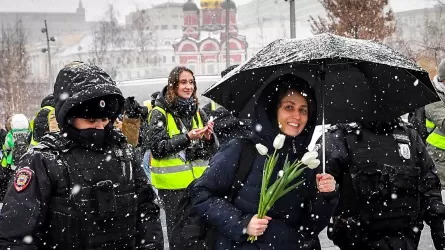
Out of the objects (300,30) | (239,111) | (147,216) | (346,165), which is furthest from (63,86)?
(300,30)

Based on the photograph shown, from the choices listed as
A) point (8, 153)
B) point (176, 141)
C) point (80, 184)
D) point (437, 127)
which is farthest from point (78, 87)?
point (8, 153)

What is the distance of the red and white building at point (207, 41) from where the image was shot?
76.1 m

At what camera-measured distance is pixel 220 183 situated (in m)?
2.92

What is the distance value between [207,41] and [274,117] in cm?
7364

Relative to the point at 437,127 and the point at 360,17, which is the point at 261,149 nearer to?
the point at 437,127

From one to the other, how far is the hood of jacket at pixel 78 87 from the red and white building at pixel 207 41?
239 feet

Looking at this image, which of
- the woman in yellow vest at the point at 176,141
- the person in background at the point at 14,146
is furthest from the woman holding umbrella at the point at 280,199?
the person in background at the point at 14,146

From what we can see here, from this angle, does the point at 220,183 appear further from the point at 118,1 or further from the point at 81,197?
the point at 118,1

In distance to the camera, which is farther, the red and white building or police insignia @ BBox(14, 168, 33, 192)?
the red and white building

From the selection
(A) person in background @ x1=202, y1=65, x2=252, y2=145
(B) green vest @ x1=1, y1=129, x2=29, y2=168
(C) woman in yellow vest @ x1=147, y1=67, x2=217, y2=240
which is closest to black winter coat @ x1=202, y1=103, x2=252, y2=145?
(A) person in background @ x1=202, y1=65, x2=252, y2=145

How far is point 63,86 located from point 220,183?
86cm

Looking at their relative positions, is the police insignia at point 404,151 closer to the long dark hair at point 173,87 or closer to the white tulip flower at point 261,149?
the white tulip flower at point 261,149

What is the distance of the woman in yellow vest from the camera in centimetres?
490

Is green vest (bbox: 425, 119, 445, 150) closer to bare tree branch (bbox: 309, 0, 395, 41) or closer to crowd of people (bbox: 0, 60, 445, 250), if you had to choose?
crowd of people (bbox: 0, 60, 445, 250)
